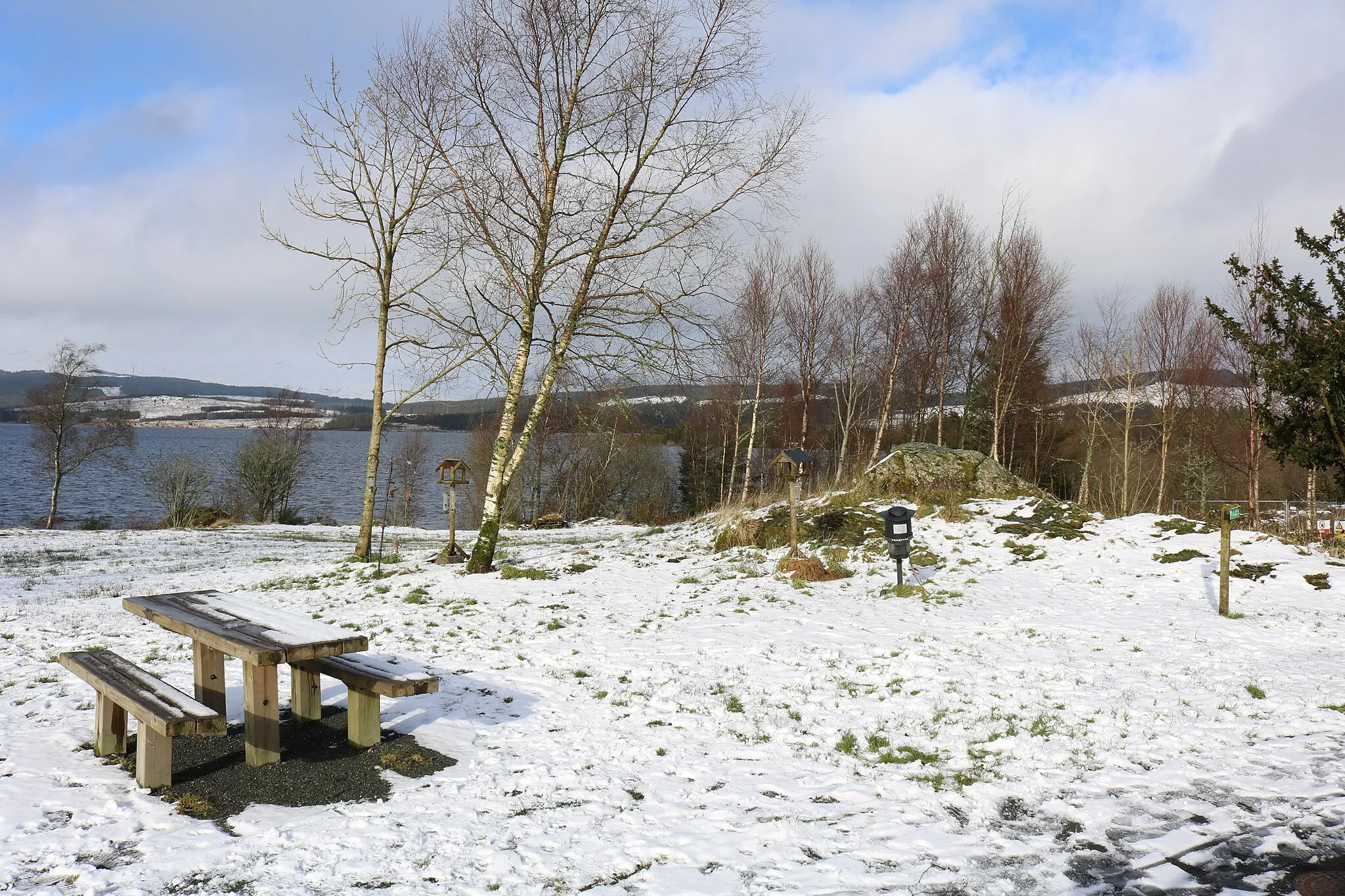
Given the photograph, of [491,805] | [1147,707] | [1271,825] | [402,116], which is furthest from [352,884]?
[402,116]

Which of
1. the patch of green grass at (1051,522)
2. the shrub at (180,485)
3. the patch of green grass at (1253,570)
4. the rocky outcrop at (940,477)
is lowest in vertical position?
the shrub at (180,485)

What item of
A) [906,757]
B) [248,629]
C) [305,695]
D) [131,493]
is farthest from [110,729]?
[131,493]

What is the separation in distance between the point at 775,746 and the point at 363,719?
276 centimetres

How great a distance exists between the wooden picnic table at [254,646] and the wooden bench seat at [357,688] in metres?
0.28

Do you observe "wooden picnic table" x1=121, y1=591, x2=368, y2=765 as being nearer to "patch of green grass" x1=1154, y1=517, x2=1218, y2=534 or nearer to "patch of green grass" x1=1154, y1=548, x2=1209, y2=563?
"patch of green grass" x1=1154, y1=548, x2=1209, y2=563

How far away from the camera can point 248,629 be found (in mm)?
4605

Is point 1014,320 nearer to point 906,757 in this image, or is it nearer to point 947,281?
point 947,281

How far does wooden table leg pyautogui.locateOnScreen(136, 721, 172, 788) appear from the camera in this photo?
12.9 ft

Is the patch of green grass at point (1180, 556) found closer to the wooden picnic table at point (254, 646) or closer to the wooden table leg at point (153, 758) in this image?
the wooden picnic table at point (254, 646)

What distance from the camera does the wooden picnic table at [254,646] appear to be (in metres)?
4.18

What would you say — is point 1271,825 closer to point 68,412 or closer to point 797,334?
point 797,334

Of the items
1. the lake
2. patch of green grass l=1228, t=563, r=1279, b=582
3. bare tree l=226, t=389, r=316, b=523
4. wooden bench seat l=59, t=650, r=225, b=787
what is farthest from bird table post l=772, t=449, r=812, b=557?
bare tree l=226, t=389, r=316, b=523

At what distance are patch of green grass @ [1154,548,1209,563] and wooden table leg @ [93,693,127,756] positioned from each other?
42.5 ft

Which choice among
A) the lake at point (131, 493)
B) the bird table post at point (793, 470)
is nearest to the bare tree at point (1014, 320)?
the bird table post at point (793, 470)
